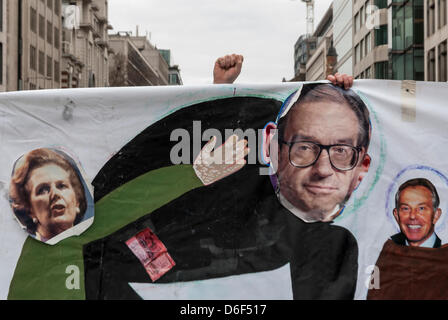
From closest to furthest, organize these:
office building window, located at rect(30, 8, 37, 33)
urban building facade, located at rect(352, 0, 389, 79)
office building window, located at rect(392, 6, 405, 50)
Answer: office building window, located at rect(392, 6, 405, 50), office building window, located at rect(30, 8, 37, 33), urban building facade, located at rect(352, 0, 389, 79)

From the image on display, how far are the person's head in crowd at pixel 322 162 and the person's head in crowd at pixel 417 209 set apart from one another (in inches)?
9.3

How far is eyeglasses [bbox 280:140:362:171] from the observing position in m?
3.15

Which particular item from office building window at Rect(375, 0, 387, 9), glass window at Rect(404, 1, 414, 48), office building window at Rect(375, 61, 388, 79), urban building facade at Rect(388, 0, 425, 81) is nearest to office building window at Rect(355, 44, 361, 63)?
office building window at Rect(375, 61, 388, 79)

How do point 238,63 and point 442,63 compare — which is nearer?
point 238,63

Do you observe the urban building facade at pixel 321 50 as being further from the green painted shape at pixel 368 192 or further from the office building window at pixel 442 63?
the green painted shape at pixel 368 192

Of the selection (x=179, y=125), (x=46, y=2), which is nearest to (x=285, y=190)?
(x=179, y=125)

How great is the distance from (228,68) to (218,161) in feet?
2.02

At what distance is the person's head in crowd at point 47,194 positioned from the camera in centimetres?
318

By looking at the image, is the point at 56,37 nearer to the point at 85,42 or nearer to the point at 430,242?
the point at 85,42

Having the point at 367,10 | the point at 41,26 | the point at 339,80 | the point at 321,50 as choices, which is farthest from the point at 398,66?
the point at 321,50

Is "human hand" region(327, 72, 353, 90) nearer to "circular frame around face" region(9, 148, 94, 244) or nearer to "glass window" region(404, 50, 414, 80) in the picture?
"circular frame around face" region(9, 148, 94, 244)

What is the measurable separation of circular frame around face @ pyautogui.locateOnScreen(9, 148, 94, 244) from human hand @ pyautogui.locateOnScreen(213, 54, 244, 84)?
938 mm

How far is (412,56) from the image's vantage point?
37.2 metres

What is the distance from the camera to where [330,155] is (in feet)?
10.4
